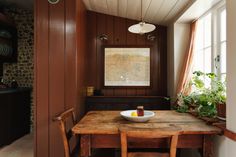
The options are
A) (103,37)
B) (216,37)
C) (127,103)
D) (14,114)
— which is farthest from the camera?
(14,114)

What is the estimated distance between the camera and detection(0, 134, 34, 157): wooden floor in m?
A: 3.22

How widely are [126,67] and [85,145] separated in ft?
7.54

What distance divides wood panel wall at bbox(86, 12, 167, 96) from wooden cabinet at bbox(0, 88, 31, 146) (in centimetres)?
149

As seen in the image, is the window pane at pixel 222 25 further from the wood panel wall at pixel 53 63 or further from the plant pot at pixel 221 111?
the wood panel wall at pixel 53 63

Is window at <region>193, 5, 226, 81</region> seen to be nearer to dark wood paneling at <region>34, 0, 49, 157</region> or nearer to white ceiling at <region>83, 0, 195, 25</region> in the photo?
white ceiling at <region>83, 0, 195, 25</region>

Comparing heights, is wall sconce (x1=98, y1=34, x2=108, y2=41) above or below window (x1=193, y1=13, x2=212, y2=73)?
above

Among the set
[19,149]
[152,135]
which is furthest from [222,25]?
[19,149]

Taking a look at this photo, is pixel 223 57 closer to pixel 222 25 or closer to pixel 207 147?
pixel 222 25

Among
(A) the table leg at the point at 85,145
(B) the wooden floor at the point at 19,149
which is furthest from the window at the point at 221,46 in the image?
(B) the wooden floor at the point at 19,149

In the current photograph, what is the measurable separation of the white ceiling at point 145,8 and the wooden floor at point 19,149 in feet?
8.91

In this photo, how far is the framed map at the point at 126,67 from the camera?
3.82 m

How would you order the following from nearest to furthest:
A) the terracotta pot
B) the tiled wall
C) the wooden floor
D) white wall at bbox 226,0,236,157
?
1. white wall at bbox 226,0,236,157
2. the terracotta pot
3. the wooden floor
4. the tiled wall

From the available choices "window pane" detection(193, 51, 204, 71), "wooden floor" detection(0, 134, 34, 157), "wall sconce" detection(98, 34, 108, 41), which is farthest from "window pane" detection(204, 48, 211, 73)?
"wooden floor" detection(0, 134, 34, 157)

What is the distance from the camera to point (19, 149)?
Answer: 346 cm
